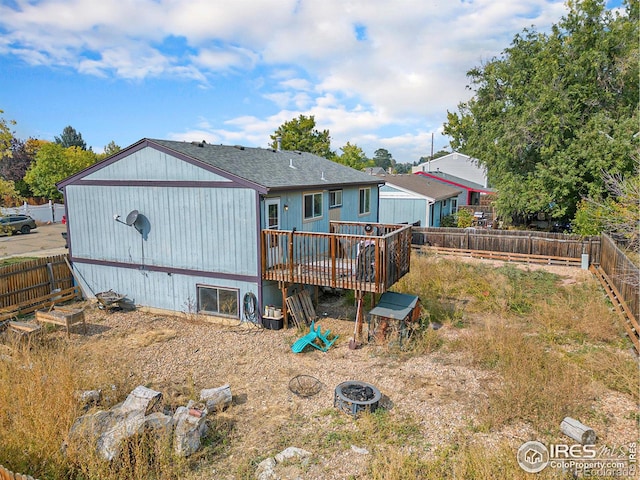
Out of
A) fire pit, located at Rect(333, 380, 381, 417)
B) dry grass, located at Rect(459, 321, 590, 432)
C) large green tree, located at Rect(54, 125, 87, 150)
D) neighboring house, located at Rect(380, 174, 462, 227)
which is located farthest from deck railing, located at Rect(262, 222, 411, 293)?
large green tree, located at Rect(54, 125, 87, 150)

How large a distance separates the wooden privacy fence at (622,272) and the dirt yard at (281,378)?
153 inches

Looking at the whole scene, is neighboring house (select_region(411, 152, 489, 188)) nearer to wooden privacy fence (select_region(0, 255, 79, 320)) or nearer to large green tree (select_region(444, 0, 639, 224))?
large green tree (select_region(444, 0, 639, 224))

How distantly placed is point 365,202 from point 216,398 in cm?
1170

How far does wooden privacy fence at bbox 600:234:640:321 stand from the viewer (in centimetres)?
1058

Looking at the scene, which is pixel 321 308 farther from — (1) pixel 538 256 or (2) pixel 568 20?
(2) pixel 568 20

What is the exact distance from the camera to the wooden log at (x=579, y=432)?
632 centimetres

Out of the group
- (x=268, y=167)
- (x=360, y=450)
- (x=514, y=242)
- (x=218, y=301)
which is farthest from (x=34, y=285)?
(x=514, y=242)

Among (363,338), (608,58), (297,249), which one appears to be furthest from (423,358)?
(608,58)

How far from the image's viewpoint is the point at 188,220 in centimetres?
1259

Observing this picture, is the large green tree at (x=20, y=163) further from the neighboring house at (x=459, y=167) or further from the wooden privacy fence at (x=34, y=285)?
the neighboring house at (x=459, y=167)

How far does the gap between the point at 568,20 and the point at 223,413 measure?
25.7m

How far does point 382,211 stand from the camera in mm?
26906

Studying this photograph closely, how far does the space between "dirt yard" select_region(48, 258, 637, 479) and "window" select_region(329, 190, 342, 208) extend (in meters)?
4.23

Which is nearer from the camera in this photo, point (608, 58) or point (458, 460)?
point (458, 460)
